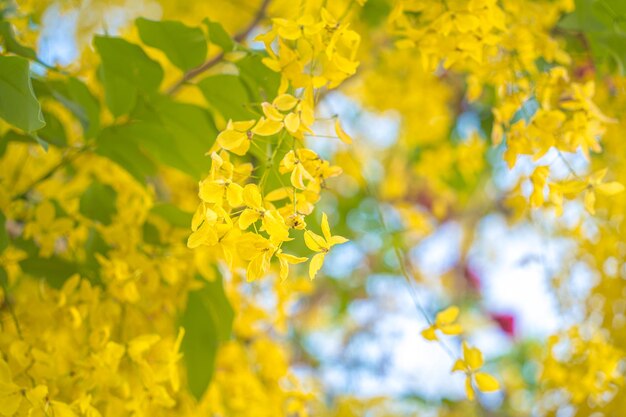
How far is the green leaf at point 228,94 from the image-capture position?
56cm

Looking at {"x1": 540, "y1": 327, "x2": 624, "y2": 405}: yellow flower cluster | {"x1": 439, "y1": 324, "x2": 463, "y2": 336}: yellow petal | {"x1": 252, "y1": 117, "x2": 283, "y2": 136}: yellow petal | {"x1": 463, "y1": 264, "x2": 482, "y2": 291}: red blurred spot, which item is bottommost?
{"x1": 463, "y1": 264, "x2": 482, "y2": 291}: red blurred spot

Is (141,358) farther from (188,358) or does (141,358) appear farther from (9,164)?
(9,164)

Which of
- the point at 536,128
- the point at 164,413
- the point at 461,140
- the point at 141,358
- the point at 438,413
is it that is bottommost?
the point at 438,413

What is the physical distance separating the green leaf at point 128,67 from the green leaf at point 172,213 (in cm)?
10

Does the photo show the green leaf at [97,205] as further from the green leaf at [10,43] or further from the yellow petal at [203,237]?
the yellow petal at [203,237]

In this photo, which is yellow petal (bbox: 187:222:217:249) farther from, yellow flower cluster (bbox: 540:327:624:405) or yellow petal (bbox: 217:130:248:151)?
yellow flower cluster (bbox: 540:327:624:405)

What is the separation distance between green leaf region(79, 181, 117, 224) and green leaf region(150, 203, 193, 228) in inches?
1.7

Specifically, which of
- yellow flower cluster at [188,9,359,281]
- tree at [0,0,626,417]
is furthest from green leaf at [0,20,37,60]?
yellow flower cluster at [188,9,359,281]

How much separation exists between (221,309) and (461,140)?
72 cm

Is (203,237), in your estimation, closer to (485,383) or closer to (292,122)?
(292,122)

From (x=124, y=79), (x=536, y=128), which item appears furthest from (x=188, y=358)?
(x=536, y=128)

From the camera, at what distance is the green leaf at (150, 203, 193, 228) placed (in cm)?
67

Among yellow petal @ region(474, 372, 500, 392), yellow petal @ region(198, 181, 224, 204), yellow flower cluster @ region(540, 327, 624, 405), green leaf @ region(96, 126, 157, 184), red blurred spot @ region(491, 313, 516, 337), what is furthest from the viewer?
red blurred spot @ region(491, 313, 516, 337)

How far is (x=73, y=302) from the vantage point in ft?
2.02
